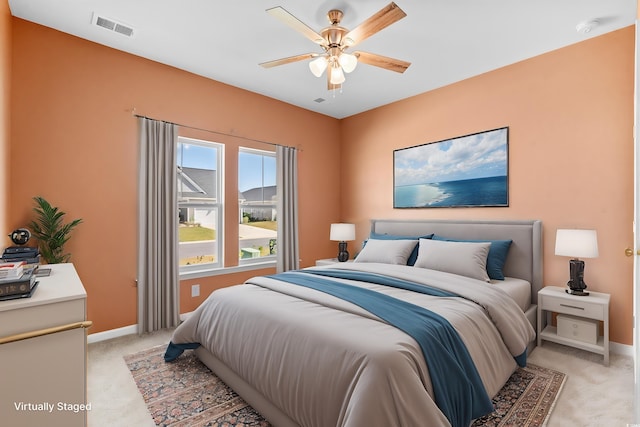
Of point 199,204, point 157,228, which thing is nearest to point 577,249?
point 199,204

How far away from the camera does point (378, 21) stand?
2.09 m

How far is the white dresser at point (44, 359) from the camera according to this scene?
1.12 metres

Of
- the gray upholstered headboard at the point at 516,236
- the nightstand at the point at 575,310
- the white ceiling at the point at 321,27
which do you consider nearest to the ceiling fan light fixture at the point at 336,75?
the white ceiling at the point at 321,27

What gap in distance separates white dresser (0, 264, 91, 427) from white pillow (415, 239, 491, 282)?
2837 mm

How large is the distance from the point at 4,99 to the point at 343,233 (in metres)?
3.64

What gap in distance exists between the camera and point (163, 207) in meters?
3.35

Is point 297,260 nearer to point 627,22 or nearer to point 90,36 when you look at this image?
point 90,36

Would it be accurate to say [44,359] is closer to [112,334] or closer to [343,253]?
[112,334]

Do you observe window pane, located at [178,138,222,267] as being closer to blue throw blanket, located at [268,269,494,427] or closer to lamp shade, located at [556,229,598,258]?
blue throw blanket, located at [268,269,494,427]

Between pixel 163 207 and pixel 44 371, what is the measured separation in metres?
2.34

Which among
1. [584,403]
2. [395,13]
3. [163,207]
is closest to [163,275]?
[163,207]

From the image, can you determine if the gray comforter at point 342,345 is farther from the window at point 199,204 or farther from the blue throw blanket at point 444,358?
the window at point 199,204

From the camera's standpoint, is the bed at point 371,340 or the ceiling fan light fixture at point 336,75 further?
the ceiling fan light fixture at point 336,75

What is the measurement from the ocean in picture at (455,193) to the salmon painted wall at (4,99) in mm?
4003
